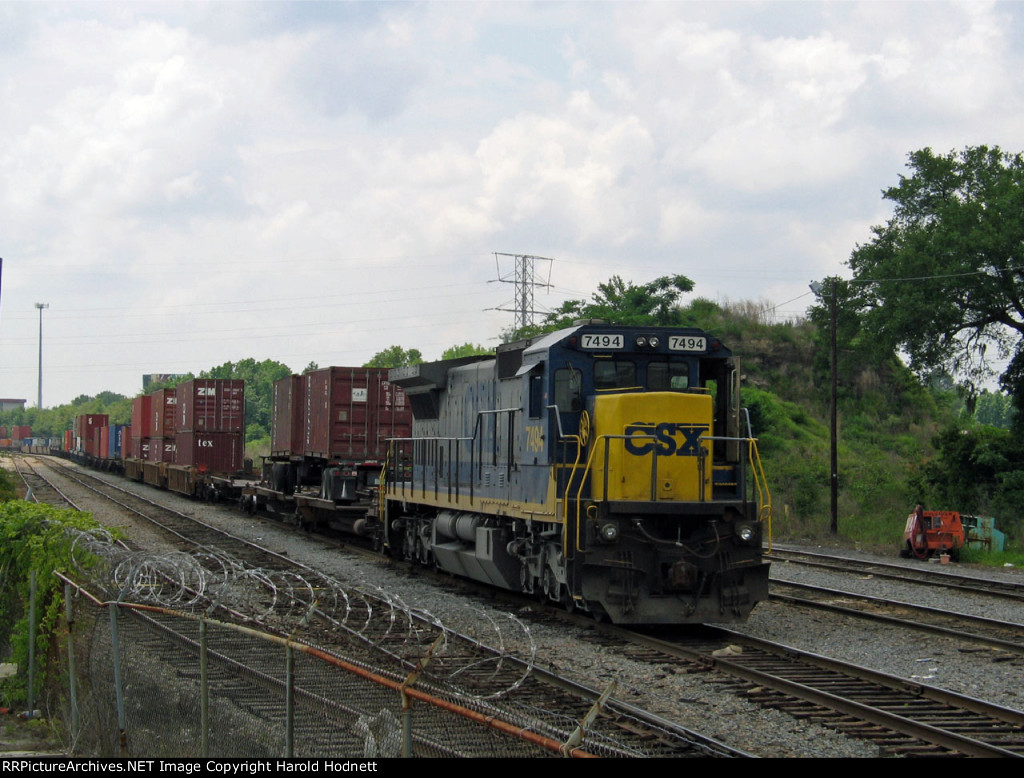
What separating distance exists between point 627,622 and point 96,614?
213 inches

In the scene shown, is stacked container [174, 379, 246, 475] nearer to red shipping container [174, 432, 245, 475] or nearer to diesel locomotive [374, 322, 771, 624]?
red shipping container [174, 432, 245, 475]

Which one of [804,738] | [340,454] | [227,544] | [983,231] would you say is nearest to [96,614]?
[804,738]

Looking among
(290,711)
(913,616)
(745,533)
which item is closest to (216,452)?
(913,616)

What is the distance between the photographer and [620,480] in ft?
36.9

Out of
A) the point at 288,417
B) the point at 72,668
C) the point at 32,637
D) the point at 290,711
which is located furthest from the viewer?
the point at 288,417

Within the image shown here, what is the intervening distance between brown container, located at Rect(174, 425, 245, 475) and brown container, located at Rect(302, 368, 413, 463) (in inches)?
450

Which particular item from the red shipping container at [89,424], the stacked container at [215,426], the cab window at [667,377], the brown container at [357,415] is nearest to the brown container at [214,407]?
the stacked container at [215,426]

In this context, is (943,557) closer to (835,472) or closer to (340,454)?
(835,472)

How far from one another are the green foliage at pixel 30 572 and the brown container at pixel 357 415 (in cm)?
1130

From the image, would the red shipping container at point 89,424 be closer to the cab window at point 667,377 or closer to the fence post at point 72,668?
the cab window at point 667,377

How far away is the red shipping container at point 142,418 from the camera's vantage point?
4516cm

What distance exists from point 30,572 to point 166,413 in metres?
32.3

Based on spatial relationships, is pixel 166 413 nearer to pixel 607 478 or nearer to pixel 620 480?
pixel 620 480

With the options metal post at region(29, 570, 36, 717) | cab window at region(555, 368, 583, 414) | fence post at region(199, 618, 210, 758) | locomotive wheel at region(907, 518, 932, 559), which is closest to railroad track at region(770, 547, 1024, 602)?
locomotive wheel at region(907, 518, 932, 559)
